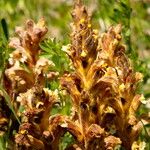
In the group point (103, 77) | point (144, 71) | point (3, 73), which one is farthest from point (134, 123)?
point (144, 71)

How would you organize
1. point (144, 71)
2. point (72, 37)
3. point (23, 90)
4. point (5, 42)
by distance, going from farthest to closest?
point (144, 71), point (5, 42), point (23, 90), point (72, 37)

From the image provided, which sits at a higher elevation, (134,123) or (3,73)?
(3,73)

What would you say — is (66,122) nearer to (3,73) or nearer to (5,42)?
(3,73)

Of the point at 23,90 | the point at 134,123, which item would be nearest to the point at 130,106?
the point at 134,123

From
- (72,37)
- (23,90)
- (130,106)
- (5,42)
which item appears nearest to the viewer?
Answer: (72,37)

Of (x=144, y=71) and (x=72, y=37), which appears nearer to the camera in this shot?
(x=72, y=37)

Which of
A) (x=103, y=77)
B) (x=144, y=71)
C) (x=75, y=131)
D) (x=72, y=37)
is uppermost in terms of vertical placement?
(x=144, y=71)
